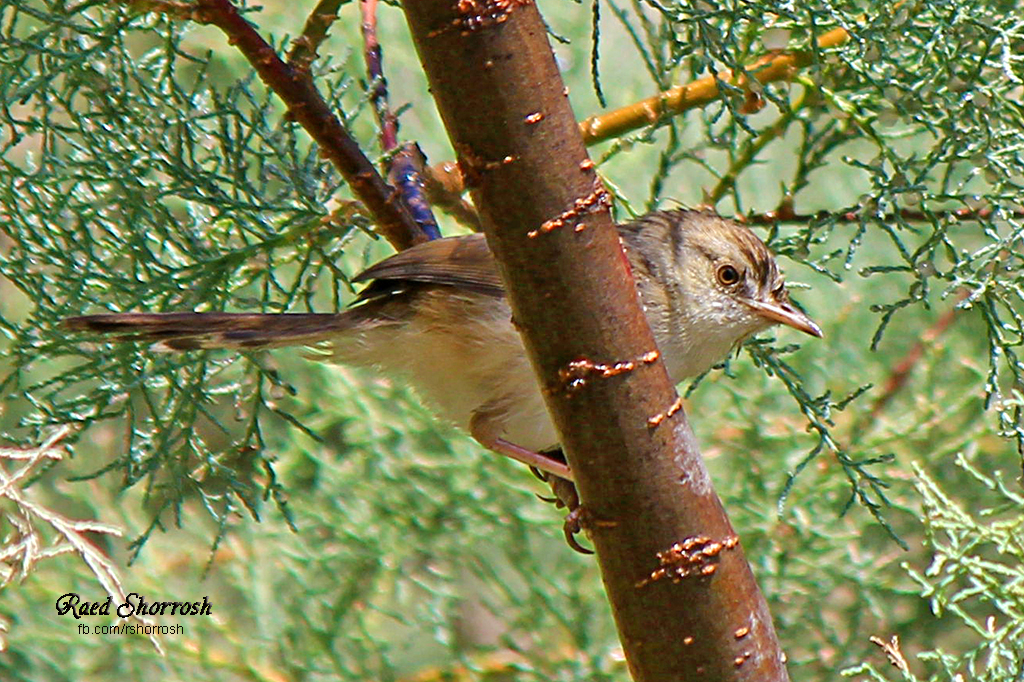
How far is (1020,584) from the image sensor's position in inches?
106

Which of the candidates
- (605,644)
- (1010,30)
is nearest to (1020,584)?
(1010,30)

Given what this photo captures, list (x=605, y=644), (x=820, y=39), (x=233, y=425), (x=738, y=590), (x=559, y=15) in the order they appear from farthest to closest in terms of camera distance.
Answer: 1. (x=233, y=425)
2. (x=559, y=15)
3. (x=605, y=644)
4. (x=820, y=39)
5. (x=738, y=590)

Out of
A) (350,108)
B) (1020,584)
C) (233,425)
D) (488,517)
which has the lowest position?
(1020,584)

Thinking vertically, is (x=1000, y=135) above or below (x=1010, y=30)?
below

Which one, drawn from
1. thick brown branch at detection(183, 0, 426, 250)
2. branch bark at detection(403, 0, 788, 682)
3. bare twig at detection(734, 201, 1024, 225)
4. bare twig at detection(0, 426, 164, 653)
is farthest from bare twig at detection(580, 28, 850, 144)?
bare twig at detection(0, 426, 164, 653)

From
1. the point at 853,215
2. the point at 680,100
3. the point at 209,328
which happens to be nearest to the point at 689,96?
the point at 680,100

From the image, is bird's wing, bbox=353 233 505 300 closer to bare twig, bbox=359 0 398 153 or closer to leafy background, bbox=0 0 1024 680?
leafy background, bbox=0 0 1024 680

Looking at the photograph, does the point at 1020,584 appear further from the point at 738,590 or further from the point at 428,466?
the point at 428,466

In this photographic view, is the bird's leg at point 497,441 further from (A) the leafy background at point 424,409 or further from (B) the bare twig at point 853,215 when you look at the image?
(B) the bare twig at point 853,215

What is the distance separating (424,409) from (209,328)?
1.75 metres

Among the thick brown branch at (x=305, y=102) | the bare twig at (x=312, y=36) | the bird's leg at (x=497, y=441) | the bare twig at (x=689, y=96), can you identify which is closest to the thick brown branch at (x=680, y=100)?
the bare twig at (x=689, y=96)

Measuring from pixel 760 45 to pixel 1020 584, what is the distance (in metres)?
1.37

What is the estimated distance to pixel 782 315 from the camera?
3.20m

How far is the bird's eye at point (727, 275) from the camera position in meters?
3.28
